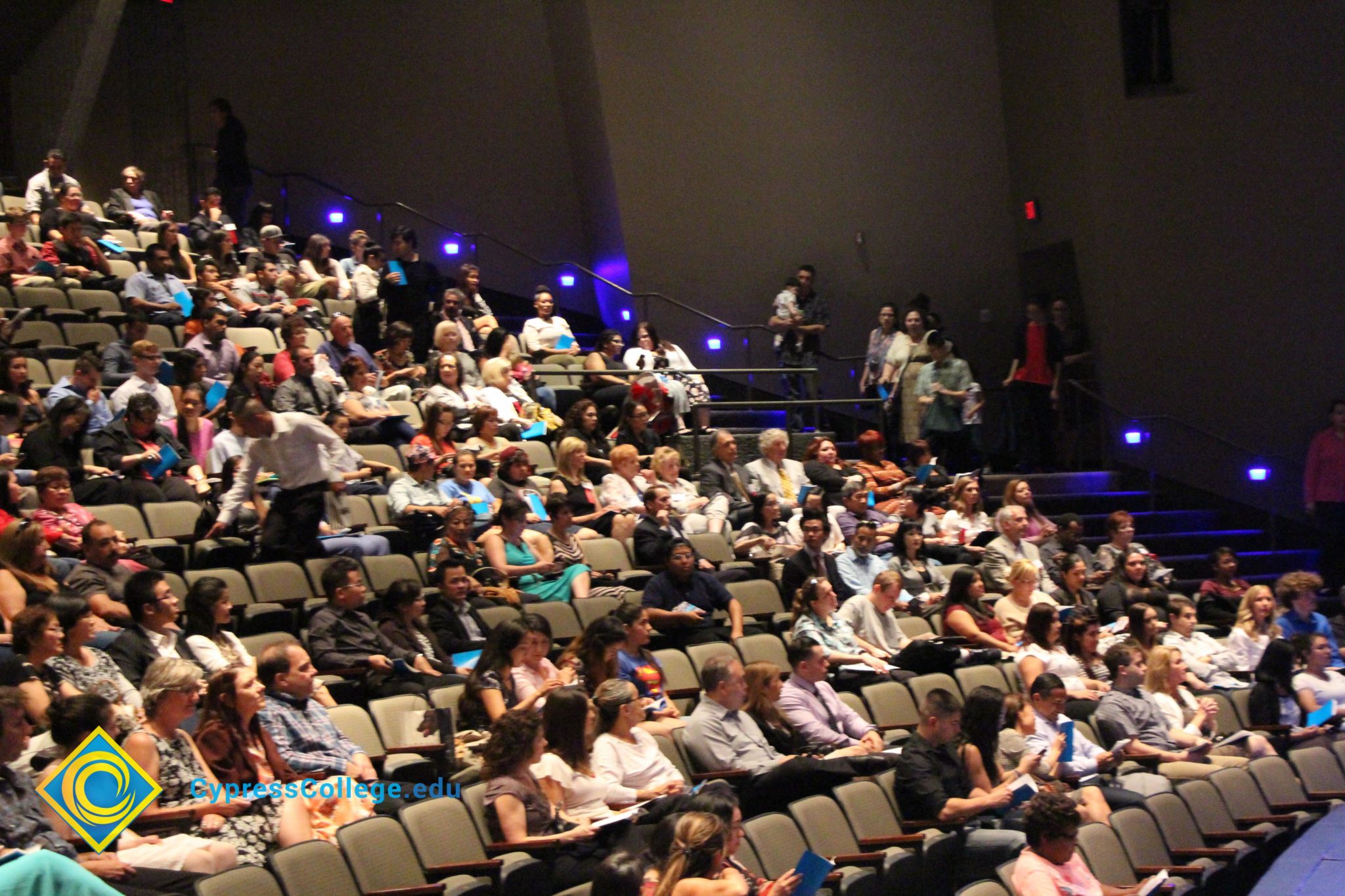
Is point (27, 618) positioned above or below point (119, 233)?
below

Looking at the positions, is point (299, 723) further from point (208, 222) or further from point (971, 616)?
point (208, 222)

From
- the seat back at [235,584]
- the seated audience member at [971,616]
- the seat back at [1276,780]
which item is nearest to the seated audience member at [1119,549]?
the seated audience member at [971,616]

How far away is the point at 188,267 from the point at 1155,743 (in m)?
6.57

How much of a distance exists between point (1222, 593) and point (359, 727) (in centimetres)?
560

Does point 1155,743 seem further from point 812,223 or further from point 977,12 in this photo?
point 977,12

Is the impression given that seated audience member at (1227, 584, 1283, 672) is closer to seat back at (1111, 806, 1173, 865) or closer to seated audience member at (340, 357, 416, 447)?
seat back at (1111, 806, 1173, 865)

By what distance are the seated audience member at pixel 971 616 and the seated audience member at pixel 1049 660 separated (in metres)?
0.18

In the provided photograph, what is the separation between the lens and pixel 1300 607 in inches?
310

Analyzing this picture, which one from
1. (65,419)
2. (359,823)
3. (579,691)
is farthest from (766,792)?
(65,419)

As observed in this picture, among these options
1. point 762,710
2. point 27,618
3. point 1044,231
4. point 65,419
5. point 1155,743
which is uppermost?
point 1044,231

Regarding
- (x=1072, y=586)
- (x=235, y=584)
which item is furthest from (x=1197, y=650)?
(x=235, y=584)

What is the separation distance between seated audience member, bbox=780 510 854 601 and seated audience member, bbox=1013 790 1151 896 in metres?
2.72

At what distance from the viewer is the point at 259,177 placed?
1299 centimetres

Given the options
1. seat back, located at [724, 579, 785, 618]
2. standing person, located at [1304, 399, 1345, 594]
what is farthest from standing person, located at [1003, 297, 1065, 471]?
seat back, located at [724, 579, 785, 618]
